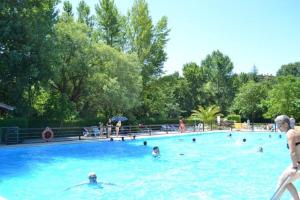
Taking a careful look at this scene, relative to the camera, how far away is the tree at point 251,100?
5578 centimetres

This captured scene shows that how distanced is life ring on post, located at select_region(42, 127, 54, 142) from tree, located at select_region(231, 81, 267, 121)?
3620 centimetres

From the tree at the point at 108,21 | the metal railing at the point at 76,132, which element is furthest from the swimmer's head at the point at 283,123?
the tree at the point at 108,21

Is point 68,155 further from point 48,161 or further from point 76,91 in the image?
point 76,91

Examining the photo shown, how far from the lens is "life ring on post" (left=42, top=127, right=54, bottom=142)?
84.5 ft

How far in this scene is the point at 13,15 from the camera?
26.1 meters

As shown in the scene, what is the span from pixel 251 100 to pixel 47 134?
123 feet

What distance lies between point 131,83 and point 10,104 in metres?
13.6

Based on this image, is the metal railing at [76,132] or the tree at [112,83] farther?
the tree at [112,83]

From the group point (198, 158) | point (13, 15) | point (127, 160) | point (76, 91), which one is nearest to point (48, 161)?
point (127, 160)

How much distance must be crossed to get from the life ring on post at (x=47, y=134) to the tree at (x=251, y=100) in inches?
1425

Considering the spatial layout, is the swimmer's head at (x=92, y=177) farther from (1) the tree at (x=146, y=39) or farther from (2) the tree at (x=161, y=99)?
(1) the tree at (x=146, y=39)

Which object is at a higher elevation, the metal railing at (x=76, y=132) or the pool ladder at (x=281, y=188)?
the metal railing at (x=76, y=132)

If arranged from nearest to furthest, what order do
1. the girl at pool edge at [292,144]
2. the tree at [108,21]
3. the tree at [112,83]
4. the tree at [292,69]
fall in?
the girl at pool edge at [292,144]
the tree at [112,83]
the tree at [108,21]
the tree at [292,69]

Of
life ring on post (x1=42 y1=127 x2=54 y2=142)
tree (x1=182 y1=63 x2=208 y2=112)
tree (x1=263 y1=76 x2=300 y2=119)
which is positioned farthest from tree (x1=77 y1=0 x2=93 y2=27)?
tree (x1=263 y1=76 x2=300 y2=119)
